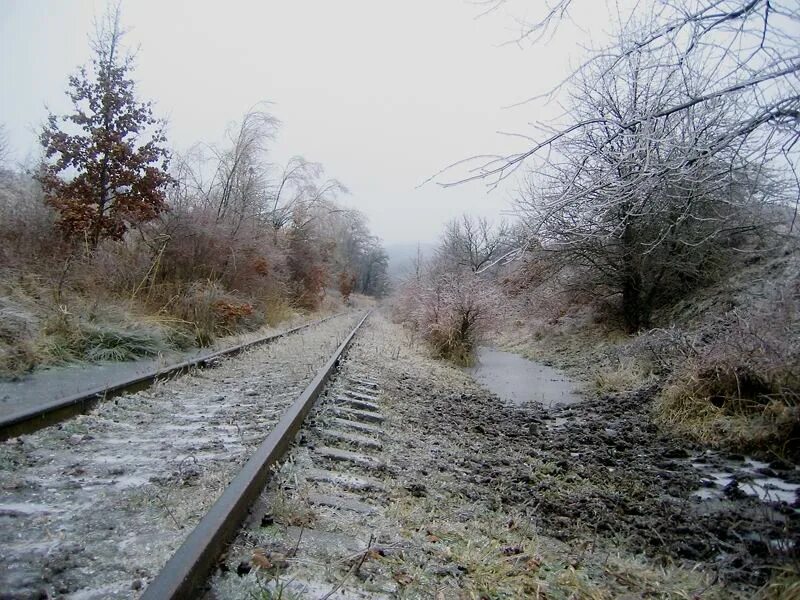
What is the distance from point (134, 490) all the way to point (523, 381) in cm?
870

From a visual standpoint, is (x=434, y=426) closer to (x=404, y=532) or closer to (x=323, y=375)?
(x=323, y=375)

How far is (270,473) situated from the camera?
3049mm

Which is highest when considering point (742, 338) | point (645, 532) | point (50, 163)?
point (50, 163)

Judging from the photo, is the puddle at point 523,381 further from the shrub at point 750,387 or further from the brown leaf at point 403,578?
the brown leaf at point 403,578

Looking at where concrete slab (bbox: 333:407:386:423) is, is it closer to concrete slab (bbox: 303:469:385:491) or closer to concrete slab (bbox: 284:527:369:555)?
concrete slab (bbox: 303:469:385:491)

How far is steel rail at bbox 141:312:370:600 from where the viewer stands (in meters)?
1.71

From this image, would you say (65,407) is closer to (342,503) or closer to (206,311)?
(342,503)

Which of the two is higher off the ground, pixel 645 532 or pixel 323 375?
pixel 323 375

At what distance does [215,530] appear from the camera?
6.88 ft

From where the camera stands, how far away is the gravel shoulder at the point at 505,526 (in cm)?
220

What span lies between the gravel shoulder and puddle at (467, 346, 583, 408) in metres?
2.88

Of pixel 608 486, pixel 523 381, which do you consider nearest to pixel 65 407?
pixel 608 486

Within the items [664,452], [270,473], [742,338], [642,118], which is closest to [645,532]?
[664,452]

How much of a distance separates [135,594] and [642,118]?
152 inches
